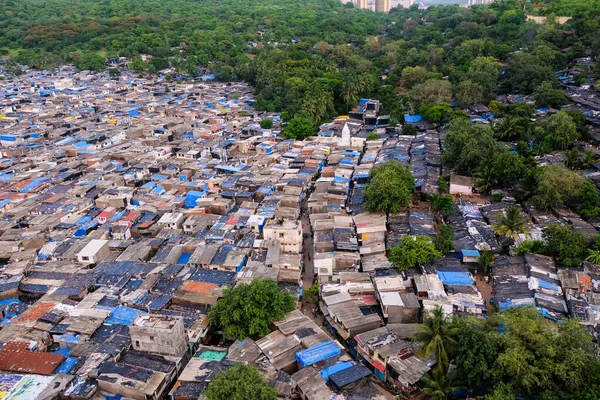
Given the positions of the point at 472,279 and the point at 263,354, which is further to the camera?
the point at 472,279

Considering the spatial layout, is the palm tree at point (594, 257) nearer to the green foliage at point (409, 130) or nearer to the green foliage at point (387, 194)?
the green foliage at point (387, 194)

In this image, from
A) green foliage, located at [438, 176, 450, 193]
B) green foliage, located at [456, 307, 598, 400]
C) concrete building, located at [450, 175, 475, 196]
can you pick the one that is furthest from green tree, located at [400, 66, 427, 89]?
green foliage, located at [456, 307, 598, 400]

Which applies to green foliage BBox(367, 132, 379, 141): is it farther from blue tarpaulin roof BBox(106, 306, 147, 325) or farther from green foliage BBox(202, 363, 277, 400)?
green foliage BBox(202, 363, 277, 400)

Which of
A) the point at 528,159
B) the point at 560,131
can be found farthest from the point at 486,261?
the point at 560,131

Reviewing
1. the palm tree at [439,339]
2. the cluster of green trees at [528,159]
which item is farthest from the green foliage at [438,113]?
the palm tree at [439,339]

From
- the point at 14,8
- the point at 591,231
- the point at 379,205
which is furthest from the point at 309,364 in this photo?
the point at 14,8

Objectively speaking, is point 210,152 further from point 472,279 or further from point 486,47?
point 486,47

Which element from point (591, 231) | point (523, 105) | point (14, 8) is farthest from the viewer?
point (14, 8)
